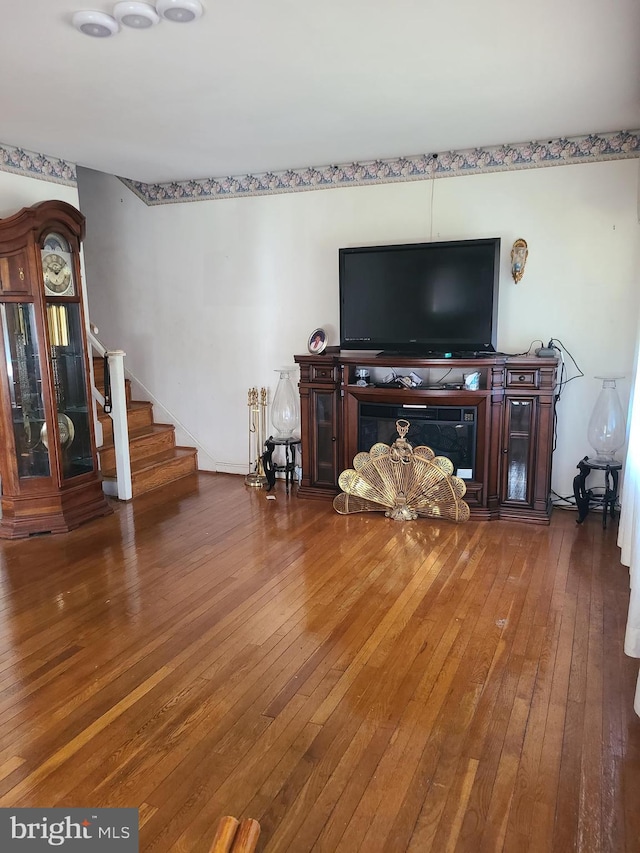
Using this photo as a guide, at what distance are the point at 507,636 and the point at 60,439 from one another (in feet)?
10.7

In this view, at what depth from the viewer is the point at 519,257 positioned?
441 centimetres

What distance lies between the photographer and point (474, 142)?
426cm

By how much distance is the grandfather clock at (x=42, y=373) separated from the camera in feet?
13.3

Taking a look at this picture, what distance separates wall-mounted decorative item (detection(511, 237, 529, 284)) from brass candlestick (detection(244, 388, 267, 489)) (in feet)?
7.65

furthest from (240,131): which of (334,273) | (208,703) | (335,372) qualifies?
(208,703)

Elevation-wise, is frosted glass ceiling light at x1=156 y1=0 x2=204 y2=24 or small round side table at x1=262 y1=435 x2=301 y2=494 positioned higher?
frosted glass ceiling light at x1=156 y1=0 x2=204 y2=24

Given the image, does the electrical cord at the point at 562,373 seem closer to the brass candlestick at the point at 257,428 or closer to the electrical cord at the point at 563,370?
the electrical cord at the point at 563,370

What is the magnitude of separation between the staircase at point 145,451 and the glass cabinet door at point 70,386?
0.50 m

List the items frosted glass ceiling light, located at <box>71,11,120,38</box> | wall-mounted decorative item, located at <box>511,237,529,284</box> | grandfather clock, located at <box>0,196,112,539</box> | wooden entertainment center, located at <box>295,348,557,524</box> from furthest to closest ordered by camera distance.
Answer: wall-mounted decorative item, located at <box>511,237,529,284</box>, wooden entertainment center, located at <box>295,348,557,524</box>, grandfather clock, located at <box>0,196,112,539</box>, frosted glass ceiling light, located at <box>71,11,120,38</box>

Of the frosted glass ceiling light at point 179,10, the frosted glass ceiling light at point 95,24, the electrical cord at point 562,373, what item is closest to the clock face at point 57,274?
the frosted glass ceiling light at point 95,24

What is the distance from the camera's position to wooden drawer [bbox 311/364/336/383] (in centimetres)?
480

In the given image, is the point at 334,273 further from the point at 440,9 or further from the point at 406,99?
the point at 440,9

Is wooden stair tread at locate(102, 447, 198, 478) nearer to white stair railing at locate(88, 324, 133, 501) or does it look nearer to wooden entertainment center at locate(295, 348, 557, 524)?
white stair railing at locate(88, 324, 133, 501)

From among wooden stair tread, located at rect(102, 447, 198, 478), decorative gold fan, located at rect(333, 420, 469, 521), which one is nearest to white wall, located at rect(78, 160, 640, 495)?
wooden stair tread, located at rect(102, 447, 198, 478)
